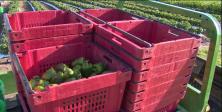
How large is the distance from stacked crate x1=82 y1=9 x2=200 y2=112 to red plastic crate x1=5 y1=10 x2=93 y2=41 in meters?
0.21

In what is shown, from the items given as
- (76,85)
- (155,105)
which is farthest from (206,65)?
(76,85)

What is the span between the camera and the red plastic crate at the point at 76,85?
1.68 metres

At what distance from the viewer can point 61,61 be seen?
2.47 m

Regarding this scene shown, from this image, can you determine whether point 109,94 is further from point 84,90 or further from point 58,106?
point 58,106

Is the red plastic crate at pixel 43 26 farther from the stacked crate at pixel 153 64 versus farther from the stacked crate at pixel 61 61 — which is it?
the stacked crate at pixel 153 64

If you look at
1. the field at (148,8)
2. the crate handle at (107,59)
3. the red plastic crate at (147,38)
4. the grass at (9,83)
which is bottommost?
the grass at (9,83)

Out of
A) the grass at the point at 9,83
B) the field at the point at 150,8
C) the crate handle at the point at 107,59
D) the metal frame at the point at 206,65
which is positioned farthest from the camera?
the field at the point at 150,8

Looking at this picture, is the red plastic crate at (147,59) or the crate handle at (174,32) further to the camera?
the crate handle at (174,32)

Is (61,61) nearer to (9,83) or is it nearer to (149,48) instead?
(149,48)

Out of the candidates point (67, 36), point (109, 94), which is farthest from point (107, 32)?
point (109, 94)

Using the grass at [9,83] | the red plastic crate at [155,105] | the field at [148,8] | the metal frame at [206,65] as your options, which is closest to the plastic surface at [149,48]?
the metal frame at [206,65]

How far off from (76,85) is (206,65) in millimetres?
1160

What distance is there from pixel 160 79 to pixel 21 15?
Answer: 1686 mm

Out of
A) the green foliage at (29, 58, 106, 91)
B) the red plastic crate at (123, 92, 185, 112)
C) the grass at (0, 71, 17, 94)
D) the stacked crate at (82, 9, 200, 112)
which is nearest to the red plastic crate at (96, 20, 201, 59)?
the stacked crate at (82, 9, 200, 112)
